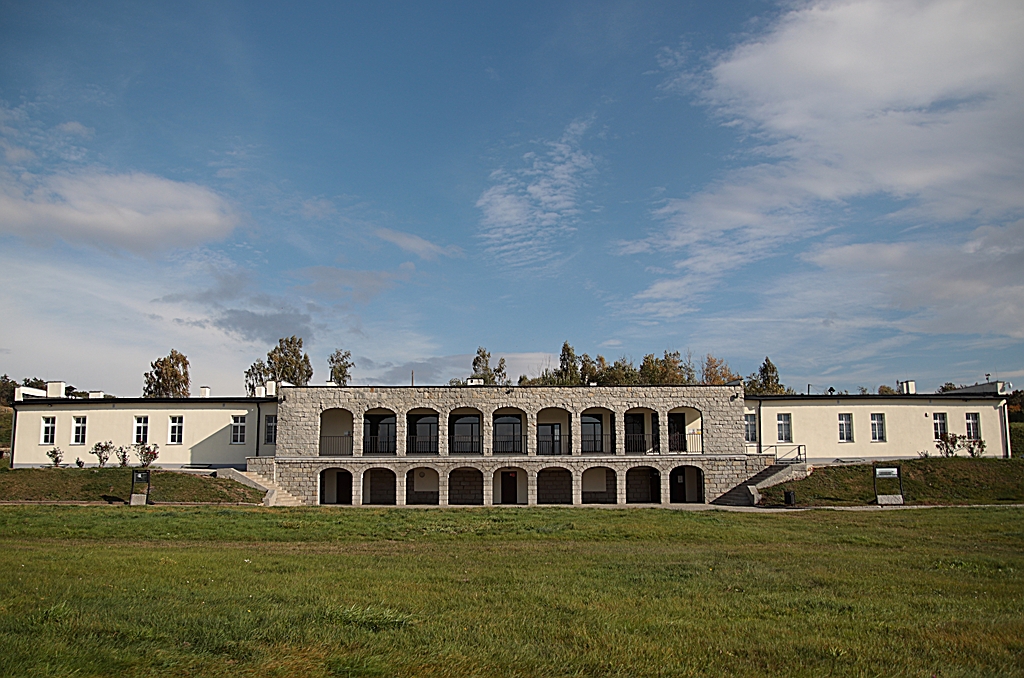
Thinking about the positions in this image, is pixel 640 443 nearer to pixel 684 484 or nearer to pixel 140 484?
pixel 684 484

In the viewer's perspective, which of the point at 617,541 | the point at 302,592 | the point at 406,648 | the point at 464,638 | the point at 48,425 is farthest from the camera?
the point at 48,425

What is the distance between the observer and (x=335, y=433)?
3719cm

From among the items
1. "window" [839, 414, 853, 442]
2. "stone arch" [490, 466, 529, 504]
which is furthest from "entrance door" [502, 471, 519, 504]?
"window" [839, 414, 853, 442]

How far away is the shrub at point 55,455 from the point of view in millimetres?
35469

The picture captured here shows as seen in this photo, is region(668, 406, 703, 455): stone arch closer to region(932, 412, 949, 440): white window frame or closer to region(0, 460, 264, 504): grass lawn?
region(932, 412, 949, 440): white window frame

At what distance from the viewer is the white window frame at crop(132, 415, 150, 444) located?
120 ft

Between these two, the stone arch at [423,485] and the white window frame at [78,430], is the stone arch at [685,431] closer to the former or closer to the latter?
the stone arch at [423,485]

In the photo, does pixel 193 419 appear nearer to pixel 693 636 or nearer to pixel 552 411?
pixel 552 411

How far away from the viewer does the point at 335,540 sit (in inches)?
672

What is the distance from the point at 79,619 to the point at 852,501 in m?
27.9

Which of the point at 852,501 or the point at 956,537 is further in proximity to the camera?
the point at 852,501

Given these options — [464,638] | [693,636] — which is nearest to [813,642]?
[693,636]

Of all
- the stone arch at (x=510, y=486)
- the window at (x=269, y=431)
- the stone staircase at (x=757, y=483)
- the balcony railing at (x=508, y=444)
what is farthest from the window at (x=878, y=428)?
the window at (x=269, y=431)

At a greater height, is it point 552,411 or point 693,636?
point 552,411
